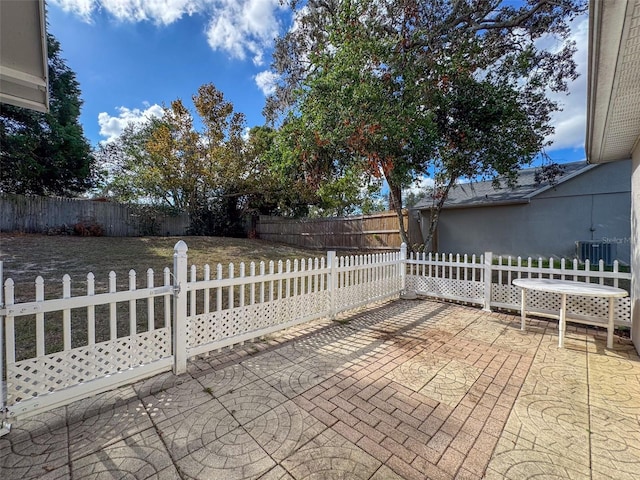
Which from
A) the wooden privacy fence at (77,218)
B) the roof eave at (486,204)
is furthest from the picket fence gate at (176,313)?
the wooden privacy fence at (77,218)

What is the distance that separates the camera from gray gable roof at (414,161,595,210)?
838cm

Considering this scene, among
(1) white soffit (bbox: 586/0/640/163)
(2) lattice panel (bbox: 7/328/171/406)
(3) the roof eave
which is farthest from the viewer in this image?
(3) the roof eave

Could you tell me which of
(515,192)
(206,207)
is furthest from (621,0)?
(206,207)

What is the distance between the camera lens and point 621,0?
4.97 feet


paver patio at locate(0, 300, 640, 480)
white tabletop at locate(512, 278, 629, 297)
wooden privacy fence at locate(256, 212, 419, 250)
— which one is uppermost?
wooden privacy fence at locate(256, 212, 419, 250)

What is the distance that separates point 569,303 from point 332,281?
3.74 meters

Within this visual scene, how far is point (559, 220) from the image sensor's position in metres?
8.38

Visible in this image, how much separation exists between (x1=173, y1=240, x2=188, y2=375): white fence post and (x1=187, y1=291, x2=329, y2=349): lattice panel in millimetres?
108

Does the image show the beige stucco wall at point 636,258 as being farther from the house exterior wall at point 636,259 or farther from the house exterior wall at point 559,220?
the house exterior wall at point 559,220

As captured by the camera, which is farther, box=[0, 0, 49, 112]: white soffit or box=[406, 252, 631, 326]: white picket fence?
box=[406, 252, 631, 326]: white picket fence

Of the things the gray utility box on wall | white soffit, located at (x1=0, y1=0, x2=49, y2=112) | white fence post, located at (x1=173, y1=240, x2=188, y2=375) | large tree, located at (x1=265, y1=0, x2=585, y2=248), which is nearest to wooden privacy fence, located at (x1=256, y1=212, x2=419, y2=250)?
large tree, located at (x1=265, y1=0, x2=585, y2=248)

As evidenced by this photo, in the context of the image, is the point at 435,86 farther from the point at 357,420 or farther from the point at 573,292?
the point at 357,420

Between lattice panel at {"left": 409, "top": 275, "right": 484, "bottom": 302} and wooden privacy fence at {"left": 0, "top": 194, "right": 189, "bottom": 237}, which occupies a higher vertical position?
wooden privacy fence at {"left": 0, "top": 194, "right": 189, "bottom": 237}

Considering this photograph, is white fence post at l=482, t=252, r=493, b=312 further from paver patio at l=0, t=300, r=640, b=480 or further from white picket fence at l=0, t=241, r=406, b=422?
white picket fence at l=0, t=241, r=406, b=422
